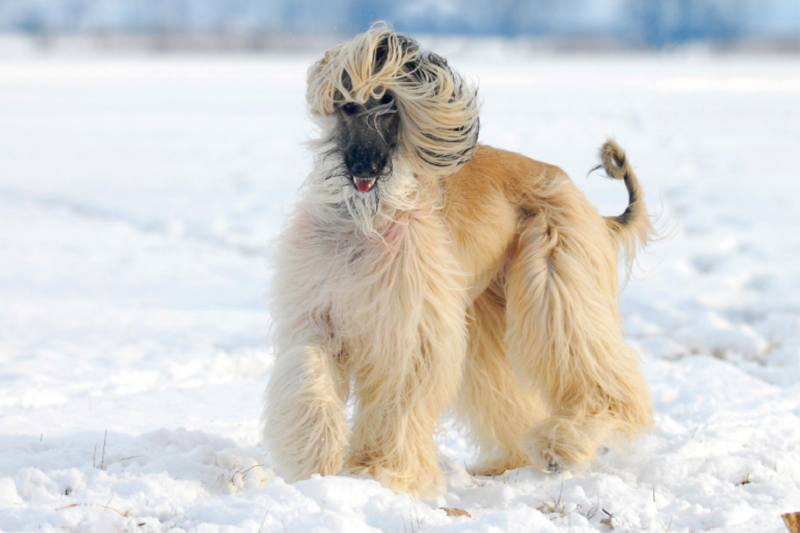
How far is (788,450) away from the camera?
2389 mm

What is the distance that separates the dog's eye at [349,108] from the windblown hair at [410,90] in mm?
18

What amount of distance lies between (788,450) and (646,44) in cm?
4321

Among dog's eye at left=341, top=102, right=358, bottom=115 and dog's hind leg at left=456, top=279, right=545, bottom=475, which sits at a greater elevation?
dog's eye at left=341, top=102, right=358, bottom=115

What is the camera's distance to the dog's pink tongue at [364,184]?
197 cm

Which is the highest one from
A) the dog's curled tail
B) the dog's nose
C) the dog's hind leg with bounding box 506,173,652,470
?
the dog's nose

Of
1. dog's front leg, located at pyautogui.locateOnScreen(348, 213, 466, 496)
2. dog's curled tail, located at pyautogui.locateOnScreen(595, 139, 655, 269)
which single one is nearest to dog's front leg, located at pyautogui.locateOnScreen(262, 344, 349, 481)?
dog's front leg, located at pyautogui.locateOnScreen(348, 213, 466, 496)

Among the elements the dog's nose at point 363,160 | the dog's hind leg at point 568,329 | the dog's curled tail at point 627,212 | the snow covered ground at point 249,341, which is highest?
the dog's nose at point 363,160

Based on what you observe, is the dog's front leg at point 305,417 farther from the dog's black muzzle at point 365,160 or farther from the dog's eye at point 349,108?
the dog's eye at point 349,108

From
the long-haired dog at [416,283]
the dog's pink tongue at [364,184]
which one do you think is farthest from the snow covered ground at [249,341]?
the dog's pink tongue at [364,184]

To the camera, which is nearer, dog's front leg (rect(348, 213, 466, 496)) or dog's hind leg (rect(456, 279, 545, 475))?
dog's front leg (rect(348, 213, 466, 496))

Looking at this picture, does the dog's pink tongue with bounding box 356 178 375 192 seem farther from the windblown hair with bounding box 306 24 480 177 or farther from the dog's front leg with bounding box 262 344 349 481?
the dog's front leg with bounding box 262 344 349 481

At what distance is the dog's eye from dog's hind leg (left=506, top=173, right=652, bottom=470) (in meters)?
0.68

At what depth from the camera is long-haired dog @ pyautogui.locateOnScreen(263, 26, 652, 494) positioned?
200 cm

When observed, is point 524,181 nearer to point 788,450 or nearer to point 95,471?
point 788,450
